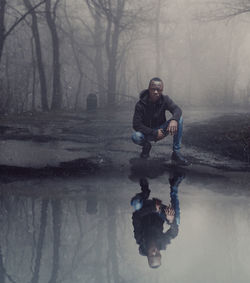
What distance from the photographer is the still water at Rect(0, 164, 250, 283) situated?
3443 mm

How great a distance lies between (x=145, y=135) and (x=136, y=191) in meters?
2.21

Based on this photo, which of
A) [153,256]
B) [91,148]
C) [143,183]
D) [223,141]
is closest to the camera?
[153,256]

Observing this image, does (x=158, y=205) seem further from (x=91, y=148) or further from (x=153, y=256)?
(x=91, y=148)

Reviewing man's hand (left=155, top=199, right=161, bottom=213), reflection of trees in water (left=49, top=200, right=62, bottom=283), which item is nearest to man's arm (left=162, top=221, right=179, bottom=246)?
man's hand (left=155, top=199, right=161, bottom=213)

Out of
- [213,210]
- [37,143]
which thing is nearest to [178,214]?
[213,210]

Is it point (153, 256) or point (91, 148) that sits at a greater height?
point (91, 148)

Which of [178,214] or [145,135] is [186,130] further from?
[178,214]

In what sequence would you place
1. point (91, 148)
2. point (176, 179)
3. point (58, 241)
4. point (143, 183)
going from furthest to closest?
1. point (91, 148)
2. point (176, 179)
3. point (143, 183)
4. point (58, 241)

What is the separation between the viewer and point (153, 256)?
3.70m

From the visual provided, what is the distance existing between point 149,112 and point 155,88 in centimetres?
60

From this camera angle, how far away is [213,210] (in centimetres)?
502

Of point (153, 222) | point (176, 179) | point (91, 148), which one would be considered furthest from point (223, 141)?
point (153, 222)

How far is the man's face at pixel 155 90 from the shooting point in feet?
23.1

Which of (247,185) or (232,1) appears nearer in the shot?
(247,185)
